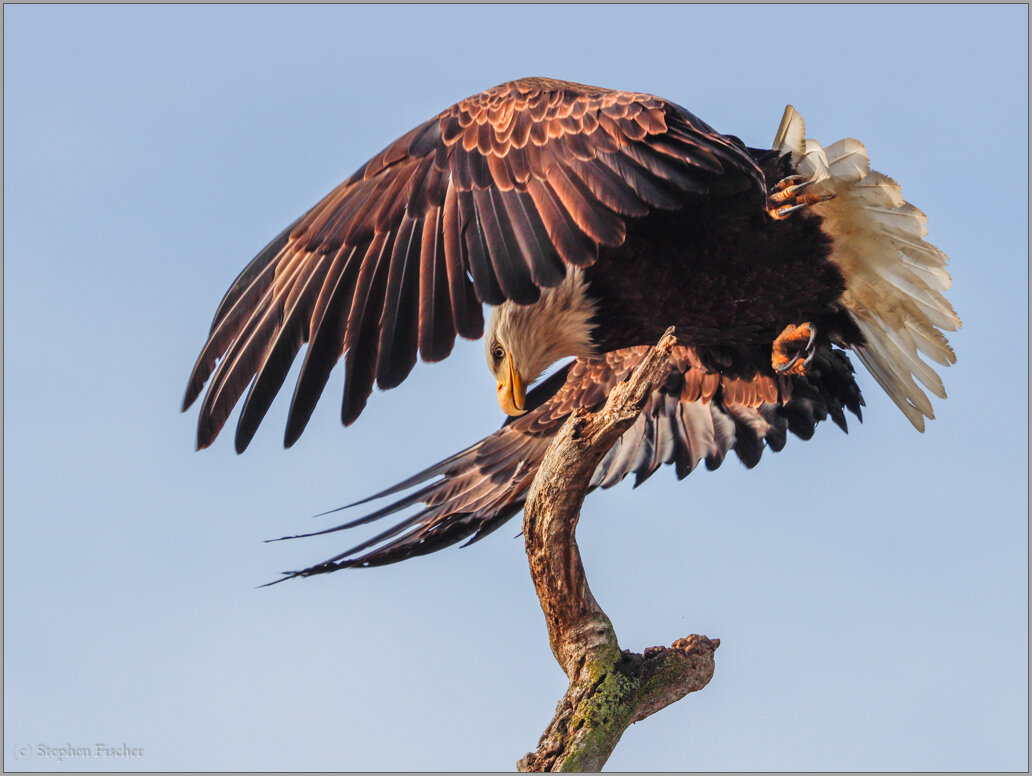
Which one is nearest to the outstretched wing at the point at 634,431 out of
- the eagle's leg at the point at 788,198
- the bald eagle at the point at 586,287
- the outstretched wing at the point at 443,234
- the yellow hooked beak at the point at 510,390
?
the bald eagle at the point at 586,287

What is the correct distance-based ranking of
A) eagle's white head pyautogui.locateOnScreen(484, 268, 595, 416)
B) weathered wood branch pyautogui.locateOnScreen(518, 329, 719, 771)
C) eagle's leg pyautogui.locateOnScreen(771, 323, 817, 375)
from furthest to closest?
eagle's leg pyautogui.locateOnScreen(771, 323, 817, 375), eagle's white head pyautogui.locateOnScreen(484, 268, 595, 416), weathered wood branch pyautogui.locateOnScreen(518, 329, 719, 771)

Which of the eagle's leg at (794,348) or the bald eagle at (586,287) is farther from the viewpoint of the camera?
the eagle's leg at (794,348)

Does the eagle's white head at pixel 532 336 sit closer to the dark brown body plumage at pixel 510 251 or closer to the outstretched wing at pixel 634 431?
the dark brown body plumage at pixel 510 251

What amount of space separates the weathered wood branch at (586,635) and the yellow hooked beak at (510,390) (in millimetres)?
1155

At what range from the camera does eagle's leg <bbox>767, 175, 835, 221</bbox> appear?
5129 millimetres

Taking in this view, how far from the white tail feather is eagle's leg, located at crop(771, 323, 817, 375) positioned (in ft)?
0.72

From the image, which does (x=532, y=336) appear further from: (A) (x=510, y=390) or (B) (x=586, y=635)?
(B) (x=586, y=635)

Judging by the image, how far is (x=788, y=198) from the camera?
5141 millimetres

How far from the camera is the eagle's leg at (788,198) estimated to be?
16.8ft

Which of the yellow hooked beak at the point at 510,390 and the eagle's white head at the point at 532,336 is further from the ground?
the eagle's white head at the point at 532,336

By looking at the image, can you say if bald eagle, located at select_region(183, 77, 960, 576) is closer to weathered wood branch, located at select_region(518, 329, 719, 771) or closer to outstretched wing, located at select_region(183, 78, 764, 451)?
outstretched wing, located at select_region(183, 78, 764, 451)

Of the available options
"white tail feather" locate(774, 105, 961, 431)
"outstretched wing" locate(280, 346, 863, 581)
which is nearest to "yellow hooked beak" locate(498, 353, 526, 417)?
A: "outstretched wing" locate(280, 346, 863, 581)

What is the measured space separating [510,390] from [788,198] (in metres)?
1.47

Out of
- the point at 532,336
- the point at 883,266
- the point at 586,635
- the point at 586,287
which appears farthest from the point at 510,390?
the point at 883,266
